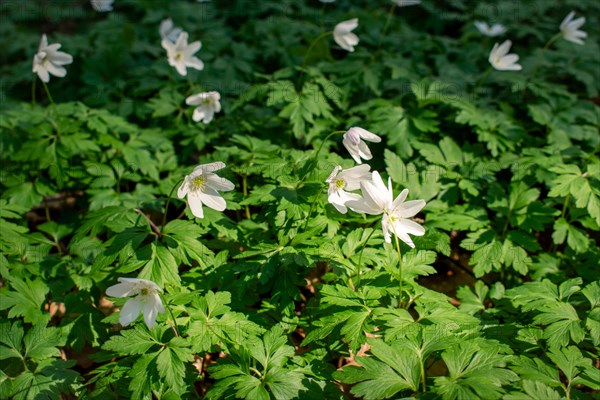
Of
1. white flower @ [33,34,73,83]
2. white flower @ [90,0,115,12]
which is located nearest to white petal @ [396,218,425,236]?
white flower @ [33,34,73,83]

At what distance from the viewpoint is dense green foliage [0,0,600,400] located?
105 inches

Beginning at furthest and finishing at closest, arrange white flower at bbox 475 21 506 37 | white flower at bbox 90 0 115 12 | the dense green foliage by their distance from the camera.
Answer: white flower at bbox 475 21 506 37
white flower at bbox 90 0 115 12
the dense green foliage

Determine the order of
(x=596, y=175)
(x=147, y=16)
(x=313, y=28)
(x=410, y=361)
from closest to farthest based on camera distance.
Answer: (x=410, y=361)
(x=596, y=175)
(x=313, y=28)
(x=147, y=16)

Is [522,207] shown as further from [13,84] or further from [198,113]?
[13,84]

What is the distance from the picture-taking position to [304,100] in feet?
13.5

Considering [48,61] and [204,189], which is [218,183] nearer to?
[204,189]

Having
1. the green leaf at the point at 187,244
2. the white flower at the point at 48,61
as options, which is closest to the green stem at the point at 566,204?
the green leaf at the point at 187,244

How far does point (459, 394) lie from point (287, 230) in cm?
132

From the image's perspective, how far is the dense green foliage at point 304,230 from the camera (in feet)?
8.77

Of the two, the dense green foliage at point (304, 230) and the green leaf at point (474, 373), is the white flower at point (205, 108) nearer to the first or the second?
the dense green foliage at point (304, 230)

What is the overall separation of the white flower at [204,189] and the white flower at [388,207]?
762mm

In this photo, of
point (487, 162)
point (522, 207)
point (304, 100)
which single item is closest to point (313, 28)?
point (304, 100)

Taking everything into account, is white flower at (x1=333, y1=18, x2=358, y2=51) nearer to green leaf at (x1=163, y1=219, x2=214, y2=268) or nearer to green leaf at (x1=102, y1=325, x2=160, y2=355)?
green leaf at (x1=163, y1=219, x2=214, y2=268)

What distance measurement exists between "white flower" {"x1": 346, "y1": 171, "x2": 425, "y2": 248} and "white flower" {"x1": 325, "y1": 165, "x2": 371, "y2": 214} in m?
0.25
